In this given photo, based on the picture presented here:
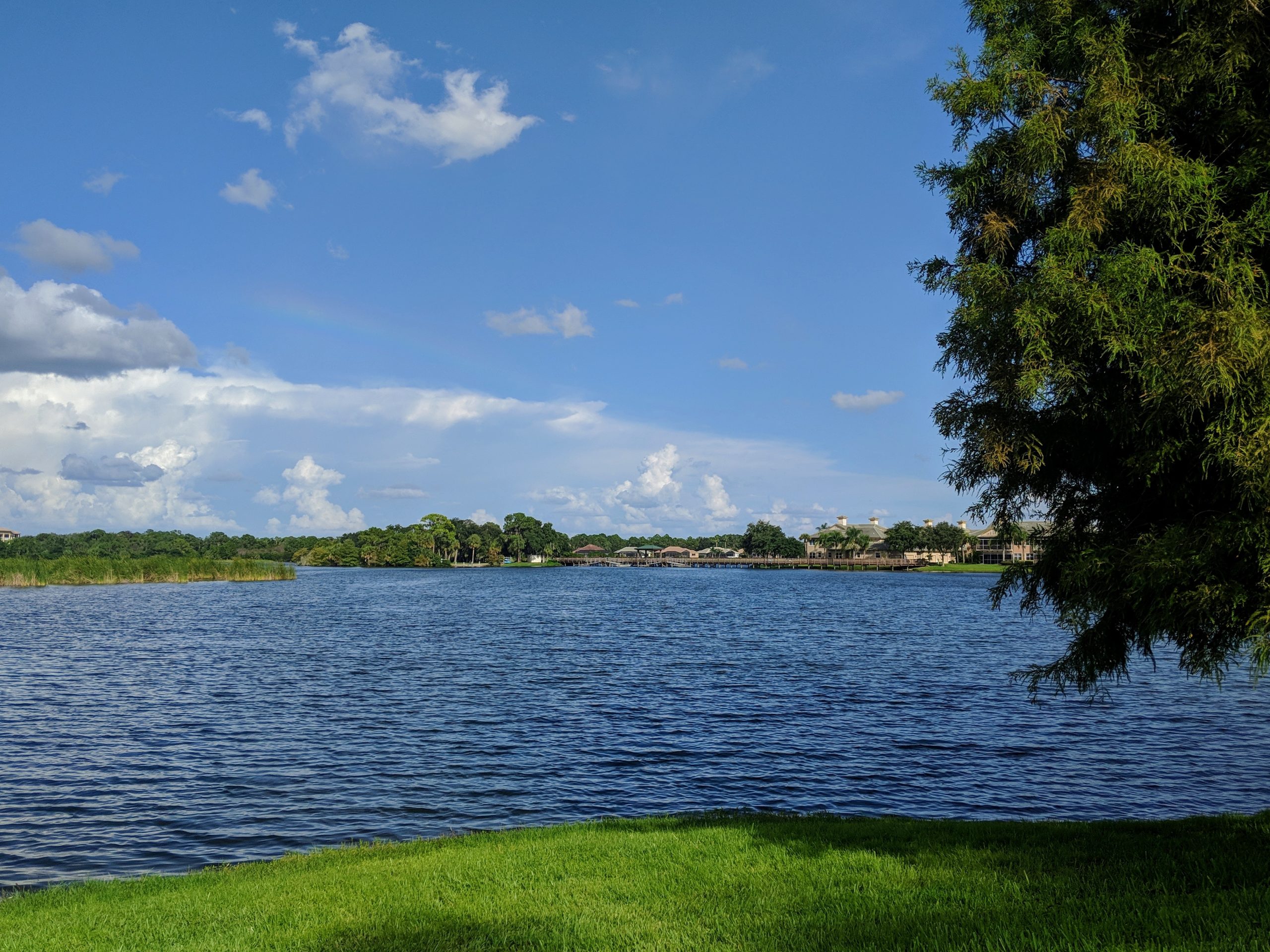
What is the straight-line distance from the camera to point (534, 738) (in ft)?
72.8

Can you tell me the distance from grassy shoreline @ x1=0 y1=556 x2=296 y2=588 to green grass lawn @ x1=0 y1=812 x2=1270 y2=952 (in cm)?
11243

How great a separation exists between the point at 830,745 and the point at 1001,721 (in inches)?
248

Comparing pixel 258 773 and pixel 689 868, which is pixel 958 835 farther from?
pixel 258 773

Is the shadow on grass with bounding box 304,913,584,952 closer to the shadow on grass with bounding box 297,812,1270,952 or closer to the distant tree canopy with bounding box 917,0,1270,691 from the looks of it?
the shadow on grass with bounding box 297,812,1270,952

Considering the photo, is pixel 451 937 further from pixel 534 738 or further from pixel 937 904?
pixel 534 738

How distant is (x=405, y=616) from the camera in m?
66.2

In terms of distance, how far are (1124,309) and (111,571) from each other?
4795 inches

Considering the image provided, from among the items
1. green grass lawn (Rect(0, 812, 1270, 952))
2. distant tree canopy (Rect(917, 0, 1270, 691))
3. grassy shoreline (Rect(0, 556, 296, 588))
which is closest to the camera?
green grass lawn (Rect(0, 812, 1270, 952))

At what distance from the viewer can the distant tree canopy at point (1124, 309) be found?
813 cm

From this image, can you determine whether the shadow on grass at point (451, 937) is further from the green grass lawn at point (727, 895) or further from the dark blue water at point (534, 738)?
the dark blue water at point (534, 738)

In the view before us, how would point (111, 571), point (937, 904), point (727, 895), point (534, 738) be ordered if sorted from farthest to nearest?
point (111, 571)
point (534, 738)
point (727, 895)
point (937, 904)

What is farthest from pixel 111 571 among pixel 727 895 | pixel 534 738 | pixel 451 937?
pixel 727 895

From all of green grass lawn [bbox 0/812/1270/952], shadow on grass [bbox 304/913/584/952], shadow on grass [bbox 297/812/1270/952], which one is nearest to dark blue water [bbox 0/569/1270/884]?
green grass lawn [bbox 0/812/1270/952]

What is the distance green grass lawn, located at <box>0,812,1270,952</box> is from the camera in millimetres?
7098
